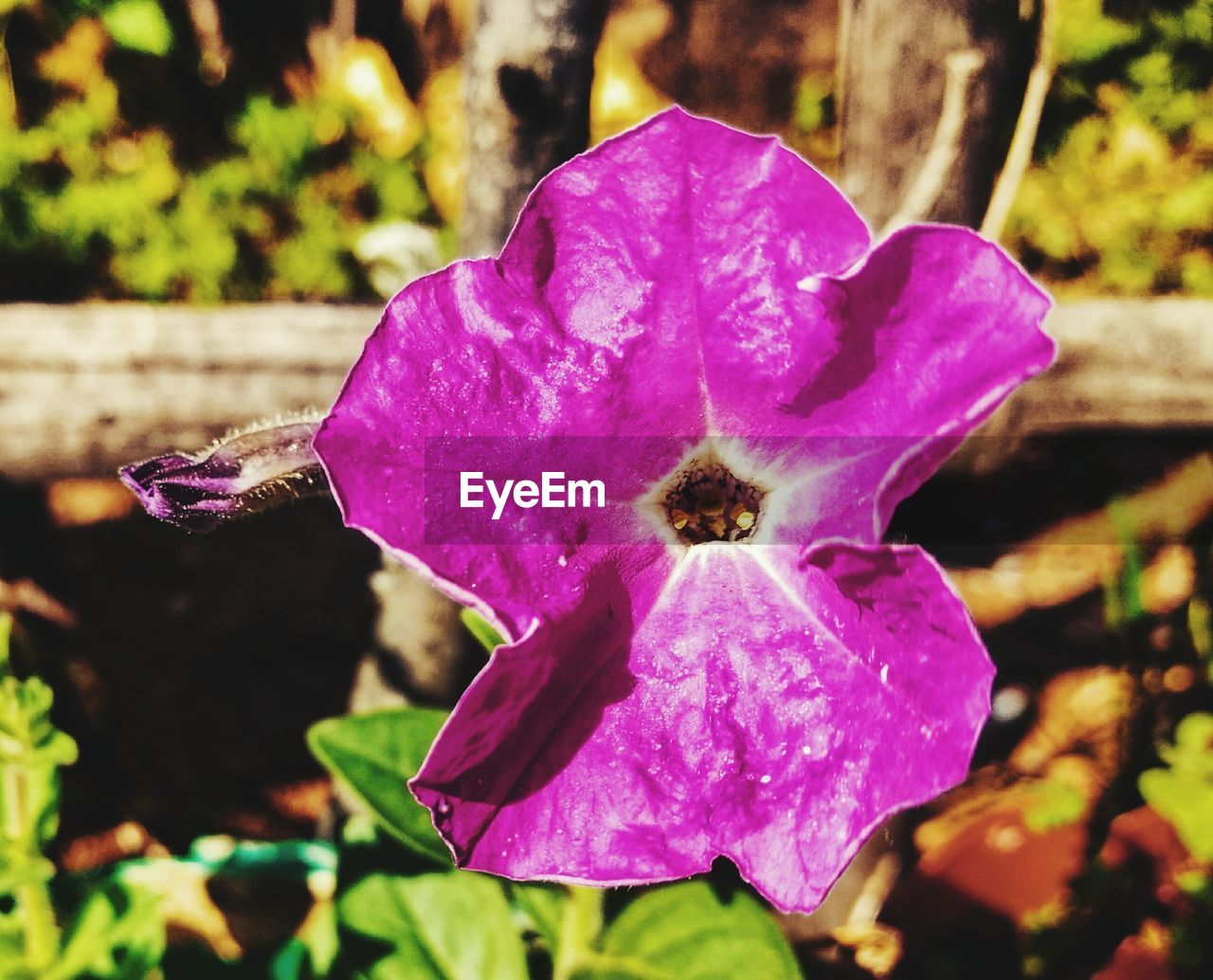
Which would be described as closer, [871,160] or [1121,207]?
[871,160]

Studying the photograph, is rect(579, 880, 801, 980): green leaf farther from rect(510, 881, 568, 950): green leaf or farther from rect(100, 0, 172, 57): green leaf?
rect(100, 0, 172, 57): green leaf

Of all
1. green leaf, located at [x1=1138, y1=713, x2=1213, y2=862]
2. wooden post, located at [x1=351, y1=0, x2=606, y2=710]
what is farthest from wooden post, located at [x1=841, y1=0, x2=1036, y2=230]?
green leaf, located at [x1=1138, y1=713, x2=1213, y2=862]

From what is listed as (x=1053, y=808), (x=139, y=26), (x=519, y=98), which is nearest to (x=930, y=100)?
(x=519, y=98)

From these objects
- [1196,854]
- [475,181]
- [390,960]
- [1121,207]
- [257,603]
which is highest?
[475,181]

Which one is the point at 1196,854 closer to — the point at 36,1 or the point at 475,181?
the point at 475,181

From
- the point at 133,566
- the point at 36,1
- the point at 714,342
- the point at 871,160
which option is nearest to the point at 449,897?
the point at 714,342

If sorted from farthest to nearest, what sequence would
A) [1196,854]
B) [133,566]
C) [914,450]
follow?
[133,566], [1196,854], [914,450]

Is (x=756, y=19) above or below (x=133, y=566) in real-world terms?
above

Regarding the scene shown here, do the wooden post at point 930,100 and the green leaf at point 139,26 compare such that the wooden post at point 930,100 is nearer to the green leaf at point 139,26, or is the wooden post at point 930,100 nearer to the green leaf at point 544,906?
the green leaf at point 544,906
